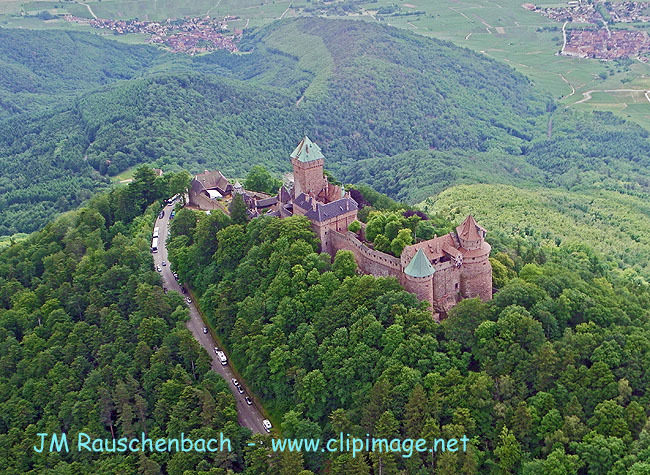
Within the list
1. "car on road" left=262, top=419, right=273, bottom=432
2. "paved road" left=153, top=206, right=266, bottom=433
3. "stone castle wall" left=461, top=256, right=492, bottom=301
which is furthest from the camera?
"stone castle wall" left=461, top=256, right=492, bottom=301

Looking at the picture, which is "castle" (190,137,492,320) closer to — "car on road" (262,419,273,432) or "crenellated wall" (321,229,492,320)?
"crenellated wall" (321,229,492,320)

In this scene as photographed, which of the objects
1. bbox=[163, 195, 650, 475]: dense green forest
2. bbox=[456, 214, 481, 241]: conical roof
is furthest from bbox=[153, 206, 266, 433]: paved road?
bbox=[456, 214, 481, 241]: conical roof

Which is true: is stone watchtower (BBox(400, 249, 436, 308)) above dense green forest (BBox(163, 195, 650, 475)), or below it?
above

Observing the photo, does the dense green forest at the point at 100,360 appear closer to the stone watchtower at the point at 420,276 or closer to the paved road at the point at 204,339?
the paved road at the point at 204,339

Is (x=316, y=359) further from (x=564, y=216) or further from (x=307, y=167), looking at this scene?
(x=564, y=216)

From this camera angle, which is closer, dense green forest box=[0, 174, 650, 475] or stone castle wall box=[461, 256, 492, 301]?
dense green forest box=[0, 174, 650, 475]

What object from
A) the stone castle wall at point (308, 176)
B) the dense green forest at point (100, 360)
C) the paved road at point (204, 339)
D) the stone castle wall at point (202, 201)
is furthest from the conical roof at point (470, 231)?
the stone castle wall at point (202, 201)

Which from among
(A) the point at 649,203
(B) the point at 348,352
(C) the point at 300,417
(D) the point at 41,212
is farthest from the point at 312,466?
(A) the point at 649,203
